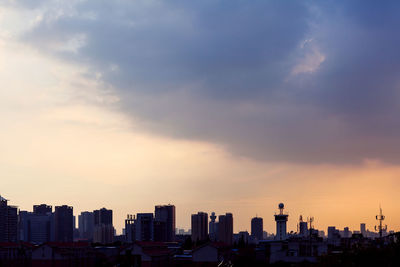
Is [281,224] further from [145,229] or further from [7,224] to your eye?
[7,224]

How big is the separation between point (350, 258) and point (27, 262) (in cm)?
6618

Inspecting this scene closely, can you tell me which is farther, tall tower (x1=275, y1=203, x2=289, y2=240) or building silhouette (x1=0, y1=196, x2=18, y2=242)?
building silhouette (x1=0, y1=196, x2=18, y2=242)

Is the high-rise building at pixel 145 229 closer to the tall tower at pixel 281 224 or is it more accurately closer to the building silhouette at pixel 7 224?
the building silhouette at pixel 7 224

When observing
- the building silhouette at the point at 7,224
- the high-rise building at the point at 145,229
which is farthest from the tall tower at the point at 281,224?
the building silhouette at the point at 7,224

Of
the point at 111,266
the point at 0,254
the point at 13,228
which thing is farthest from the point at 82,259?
the point at 13,228

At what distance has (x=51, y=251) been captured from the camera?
9281cm

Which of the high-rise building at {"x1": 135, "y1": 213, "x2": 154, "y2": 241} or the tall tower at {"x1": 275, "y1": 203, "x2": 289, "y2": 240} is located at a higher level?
the tall tower at {"x1": 275, "y1": 203, "x2": 289, "y2": 240}

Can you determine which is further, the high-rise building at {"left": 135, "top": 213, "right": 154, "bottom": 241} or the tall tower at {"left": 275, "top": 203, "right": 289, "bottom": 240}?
the high-rise building at {"left": 135, "top": 213, "right": 154, "bottom": 241}

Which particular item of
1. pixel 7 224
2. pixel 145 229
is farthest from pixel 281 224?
pixel 7 224

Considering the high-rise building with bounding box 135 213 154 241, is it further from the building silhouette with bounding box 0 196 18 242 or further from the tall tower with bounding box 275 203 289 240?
the tall tower with bounding box 275 203 289 240

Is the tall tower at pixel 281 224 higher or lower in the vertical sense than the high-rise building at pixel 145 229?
higher

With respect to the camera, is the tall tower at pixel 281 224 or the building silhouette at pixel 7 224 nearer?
the tall tower at pixel 281 224

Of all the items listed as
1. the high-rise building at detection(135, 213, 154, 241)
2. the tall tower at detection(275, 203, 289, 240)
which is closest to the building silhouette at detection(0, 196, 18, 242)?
the high-rise building at detection(135, 213, 154, 241)

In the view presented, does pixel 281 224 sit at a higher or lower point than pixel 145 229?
higher
